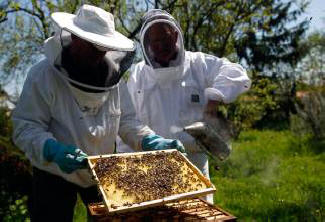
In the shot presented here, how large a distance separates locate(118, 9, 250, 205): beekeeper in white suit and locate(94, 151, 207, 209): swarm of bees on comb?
0.67 m

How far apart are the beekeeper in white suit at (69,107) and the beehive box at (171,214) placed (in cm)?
43

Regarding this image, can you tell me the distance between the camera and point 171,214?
2.18m

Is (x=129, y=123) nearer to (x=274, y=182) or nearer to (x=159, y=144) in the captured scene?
(x=159, y=144)

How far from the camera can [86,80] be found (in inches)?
99.6

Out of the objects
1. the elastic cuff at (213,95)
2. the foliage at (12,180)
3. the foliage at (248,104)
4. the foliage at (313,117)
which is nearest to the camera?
the elastic cuff at (213,95)

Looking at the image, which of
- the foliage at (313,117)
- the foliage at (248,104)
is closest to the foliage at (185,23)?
the foliage at (248,104)

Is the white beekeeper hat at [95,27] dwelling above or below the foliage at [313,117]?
above

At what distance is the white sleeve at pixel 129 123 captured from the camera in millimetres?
2875

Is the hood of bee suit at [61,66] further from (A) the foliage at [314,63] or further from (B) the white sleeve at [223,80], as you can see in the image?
(A) the foliage at [314,63]

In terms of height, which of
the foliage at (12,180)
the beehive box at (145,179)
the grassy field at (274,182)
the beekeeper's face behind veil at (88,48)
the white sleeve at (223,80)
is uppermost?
the beekeeper's face behind veil at (88,48)

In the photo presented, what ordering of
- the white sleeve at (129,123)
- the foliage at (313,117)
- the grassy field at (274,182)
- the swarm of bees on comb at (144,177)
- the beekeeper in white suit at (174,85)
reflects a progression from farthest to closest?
the foliage at (313,117)
the grassy field at (274,182)
the beekeeper in white suit at (174,85)
the white sleeve at (129,123)
the swarm of bees on comb at (144,177)

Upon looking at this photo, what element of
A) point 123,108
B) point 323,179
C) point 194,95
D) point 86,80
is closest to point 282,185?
point 323,179

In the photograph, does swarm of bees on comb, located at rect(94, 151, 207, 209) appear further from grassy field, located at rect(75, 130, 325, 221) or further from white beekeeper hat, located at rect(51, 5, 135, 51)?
grassy field, located at rect(75, 130, 325, 221)

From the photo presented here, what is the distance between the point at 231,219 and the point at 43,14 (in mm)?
4235
